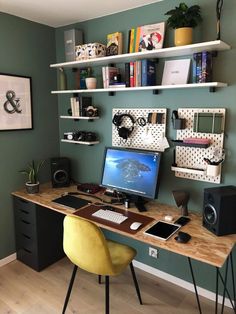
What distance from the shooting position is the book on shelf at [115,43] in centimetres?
239

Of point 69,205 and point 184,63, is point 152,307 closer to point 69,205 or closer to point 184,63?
point 69,205

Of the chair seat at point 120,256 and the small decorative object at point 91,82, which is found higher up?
the small decorative object at point 91,82

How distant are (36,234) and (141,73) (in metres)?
1.78

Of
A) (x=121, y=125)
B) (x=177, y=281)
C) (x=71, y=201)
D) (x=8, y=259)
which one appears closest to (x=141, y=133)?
(x=121, y=125)

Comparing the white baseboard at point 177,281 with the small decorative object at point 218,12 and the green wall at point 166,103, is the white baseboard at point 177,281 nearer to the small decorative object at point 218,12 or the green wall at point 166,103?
the green wall at point 166,103

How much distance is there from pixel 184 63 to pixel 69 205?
1513 millimetres

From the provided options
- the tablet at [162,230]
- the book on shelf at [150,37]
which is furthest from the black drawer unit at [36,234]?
the book on shelf at [150,37]

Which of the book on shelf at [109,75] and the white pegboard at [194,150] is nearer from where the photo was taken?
the white pegboard at [194,150]

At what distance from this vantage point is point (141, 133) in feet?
7.95

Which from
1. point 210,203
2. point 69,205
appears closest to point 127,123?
point 69,205

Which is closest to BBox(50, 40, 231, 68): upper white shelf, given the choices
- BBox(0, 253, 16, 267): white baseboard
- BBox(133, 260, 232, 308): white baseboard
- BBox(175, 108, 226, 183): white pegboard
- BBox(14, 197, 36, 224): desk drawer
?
BBox(175, 108, 226, 183): white pegboard

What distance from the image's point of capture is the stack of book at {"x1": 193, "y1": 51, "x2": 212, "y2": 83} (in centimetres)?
188

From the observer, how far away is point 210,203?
5.89 ft

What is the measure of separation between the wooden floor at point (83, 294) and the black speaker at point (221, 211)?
85 cm
